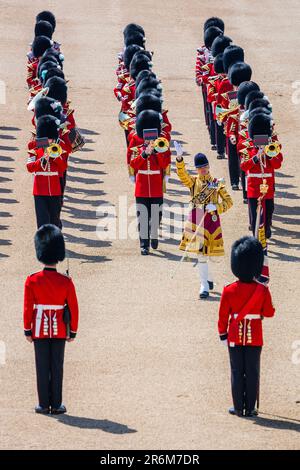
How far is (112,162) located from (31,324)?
9.22 metres

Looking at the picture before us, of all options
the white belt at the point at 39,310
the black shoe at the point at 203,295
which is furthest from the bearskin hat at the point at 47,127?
the white belt at the point at 39,310

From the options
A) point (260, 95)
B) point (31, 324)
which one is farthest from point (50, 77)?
point (31, 324)

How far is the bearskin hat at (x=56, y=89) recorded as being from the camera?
61.0 ft

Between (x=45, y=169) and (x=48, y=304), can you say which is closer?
(x=48, y=304)

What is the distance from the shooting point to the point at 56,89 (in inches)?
734

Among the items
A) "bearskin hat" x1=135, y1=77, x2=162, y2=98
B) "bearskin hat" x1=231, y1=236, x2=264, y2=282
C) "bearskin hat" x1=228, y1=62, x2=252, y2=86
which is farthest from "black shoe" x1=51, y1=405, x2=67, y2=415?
"bearskin hat" x1=228, y1=62, x2=252, y2=86

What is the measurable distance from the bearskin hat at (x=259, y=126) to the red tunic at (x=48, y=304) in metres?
5.70

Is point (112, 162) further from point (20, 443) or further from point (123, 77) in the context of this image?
point (20, 443)

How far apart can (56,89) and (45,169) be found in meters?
2.33

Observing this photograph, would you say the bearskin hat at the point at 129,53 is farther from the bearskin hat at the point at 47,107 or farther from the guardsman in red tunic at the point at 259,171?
the guardsman in red tunic at the point at 259,171

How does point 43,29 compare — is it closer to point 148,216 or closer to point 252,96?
point 252,96

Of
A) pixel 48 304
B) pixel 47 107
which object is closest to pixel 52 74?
pixel 47 107

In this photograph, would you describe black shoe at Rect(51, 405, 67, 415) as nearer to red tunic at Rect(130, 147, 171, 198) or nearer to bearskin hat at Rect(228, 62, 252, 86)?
red tunic at Rect(130, 147, 171, 198)

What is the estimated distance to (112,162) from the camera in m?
20.6
